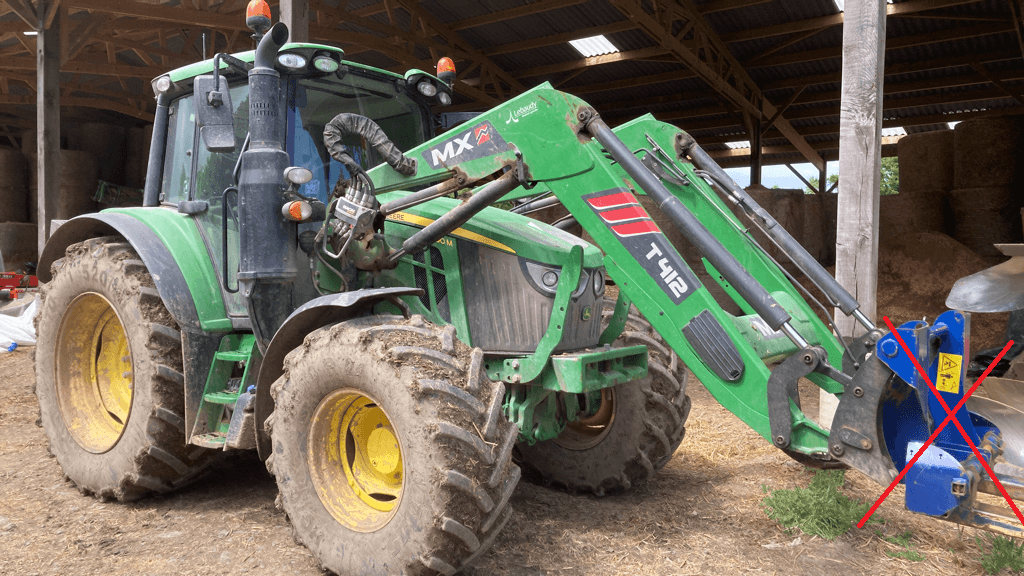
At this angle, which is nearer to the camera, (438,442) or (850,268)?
(438,442)

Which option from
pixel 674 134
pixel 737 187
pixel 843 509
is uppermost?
pixel 674 134

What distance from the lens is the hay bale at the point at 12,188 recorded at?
1645 cm

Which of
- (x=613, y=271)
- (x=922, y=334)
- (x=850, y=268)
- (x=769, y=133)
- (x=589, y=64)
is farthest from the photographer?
(x=769, y=133)

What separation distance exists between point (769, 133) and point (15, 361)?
1577 centimetres

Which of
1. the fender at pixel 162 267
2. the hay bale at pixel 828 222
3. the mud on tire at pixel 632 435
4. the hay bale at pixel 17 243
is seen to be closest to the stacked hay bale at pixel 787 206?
the hay bale at pixel 828 222

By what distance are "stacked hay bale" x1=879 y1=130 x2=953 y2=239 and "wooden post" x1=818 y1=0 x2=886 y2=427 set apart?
5679mm

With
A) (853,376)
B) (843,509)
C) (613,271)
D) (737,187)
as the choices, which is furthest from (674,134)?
(843,509)

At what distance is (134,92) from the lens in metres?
17.9

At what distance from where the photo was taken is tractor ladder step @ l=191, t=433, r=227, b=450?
10.6ft

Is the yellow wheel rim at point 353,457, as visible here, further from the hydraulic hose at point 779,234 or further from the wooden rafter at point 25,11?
the wooden rafter at point 25,11

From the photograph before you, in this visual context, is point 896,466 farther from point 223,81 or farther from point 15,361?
point 15,361

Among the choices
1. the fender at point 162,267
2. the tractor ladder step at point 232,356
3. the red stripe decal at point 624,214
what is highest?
the red stripe decal at point 624,214

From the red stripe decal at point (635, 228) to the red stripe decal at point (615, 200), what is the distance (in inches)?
3.2

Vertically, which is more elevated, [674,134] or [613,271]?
[674,134]
